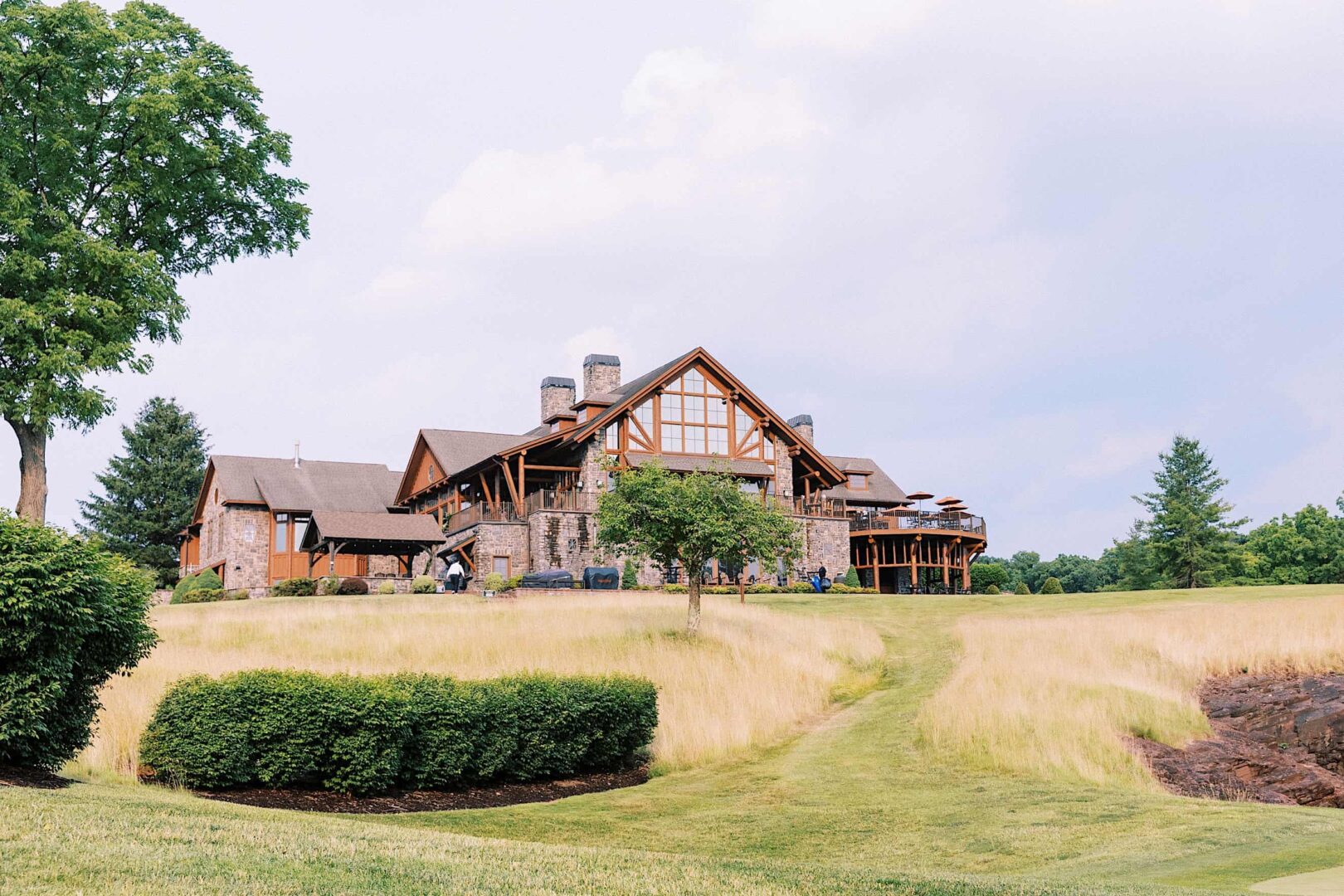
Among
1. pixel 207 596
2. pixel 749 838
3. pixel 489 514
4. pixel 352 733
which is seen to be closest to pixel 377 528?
pixel 489 514

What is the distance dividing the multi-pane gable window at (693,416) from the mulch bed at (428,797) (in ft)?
92.3

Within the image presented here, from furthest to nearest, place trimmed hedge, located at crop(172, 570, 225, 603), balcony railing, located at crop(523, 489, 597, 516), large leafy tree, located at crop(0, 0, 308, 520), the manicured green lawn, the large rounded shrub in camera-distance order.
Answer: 1. balcony railing, located at crop(523, 489, 597, 516)
2. trimmed hedge, located at crop(172, 570, 225, 603)
3. large leafy tree, located at crop(0, 0, 308, 520)
4. the large rounded shrub
5. the manicured green lawn

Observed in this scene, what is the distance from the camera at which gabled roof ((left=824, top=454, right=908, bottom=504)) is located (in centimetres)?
5734

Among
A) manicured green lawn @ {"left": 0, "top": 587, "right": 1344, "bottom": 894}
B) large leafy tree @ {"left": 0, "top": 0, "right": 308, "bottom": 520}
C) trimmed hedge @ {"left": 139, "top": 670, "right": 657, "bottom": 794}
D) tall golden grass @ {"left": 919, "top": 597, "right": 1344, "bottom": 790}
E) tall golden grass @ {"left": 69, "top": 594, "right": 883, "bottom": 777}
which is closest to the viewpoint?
manicured green lawn @ {"left": 0, "top": 587, "right": 1344, "bottom": 894}

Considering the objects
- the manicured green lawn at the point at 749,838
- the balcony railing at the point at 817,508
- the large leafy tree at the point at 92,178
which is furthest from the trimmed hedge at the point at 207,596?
the manicured green lawn at the point at 749,838

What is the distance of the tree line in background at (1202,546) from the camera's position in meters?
62.2

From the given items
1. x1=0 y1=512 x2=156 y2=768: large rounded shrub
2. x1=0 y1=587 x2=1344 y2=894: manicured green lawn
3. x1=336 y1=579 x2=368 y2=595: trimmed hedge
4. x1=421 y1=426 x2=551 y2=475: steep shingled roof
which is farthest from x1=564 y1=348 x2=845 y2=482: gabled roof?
x1=0 y1=512 x2=156 y2=768: large rounded shrub

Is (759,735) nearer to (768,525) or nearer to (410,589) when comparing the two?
(768,525)

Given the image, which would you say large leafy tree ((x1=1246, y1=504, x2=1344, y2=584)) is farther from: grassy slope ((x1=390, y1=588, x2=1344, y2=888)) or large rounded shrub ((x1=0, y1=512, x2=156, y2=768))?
large rounded shrub ((x1=0, y1=512, x2=156, y2=768))

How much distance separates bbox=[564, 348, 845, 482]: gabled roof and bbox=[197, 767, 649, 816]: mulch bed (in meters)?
26.8

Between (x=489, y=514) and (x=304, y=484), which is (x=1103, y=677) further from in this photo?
(x=304, y=484)

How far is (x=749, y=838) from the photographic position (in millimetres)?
13742

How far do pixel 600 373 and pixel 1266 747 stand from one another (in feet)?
114

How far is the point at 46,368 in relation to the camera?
2309 centimetres
